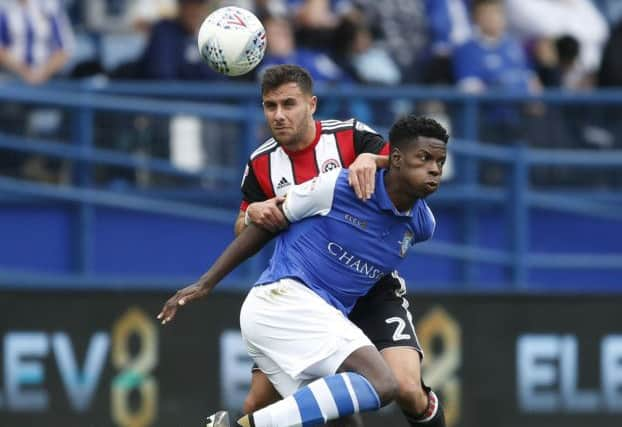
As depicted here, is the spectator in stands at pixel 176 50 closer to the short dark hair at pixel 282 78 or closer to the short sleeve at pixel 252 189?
the short sleeve at pixel 252 189

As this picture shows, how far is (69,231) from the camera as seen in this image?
12922 mm

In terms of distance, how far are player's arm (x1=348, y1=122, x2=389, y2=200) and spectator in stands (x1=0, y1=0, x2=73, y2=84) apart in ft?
15.9

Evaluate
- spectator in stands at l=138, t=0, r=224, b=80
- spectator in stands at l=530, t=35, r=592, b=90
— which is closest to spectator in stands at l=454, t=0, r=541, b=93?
spectator in stands at l=530, t=35, r=592, b=90

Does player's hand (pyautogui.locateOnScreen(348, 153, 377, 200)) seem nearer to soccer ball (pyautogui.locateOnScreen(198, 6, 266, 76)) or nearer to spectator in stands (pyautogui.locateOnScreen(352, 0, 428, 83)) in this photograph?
soccer ball (pyautogui.locateOnScreen(198, 6, 266, 76))

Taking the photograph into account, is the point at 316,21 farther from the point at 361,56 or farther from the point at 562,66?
the point at 562,66

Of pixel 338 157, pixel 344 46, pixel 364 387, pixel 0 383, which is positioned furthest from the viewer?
pixel 344 46

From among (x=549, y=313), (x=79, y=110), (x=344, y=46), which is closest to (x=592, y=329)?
(x=549, y=313)

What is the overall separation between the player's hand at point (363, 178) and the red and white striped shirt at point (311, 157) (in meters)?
0.46

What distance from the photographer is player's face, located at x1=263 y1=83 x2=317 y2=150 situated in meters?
8.99

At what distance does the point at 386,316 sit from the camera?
30.5 feet

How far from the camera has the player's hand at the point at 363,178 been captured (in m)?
8.67

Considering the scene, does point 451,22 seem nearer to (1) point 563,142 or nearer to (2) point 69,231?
(1) point 563,142

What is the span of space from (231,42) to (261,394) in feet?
6.56

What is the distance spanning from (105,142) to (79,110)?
0.31 m
